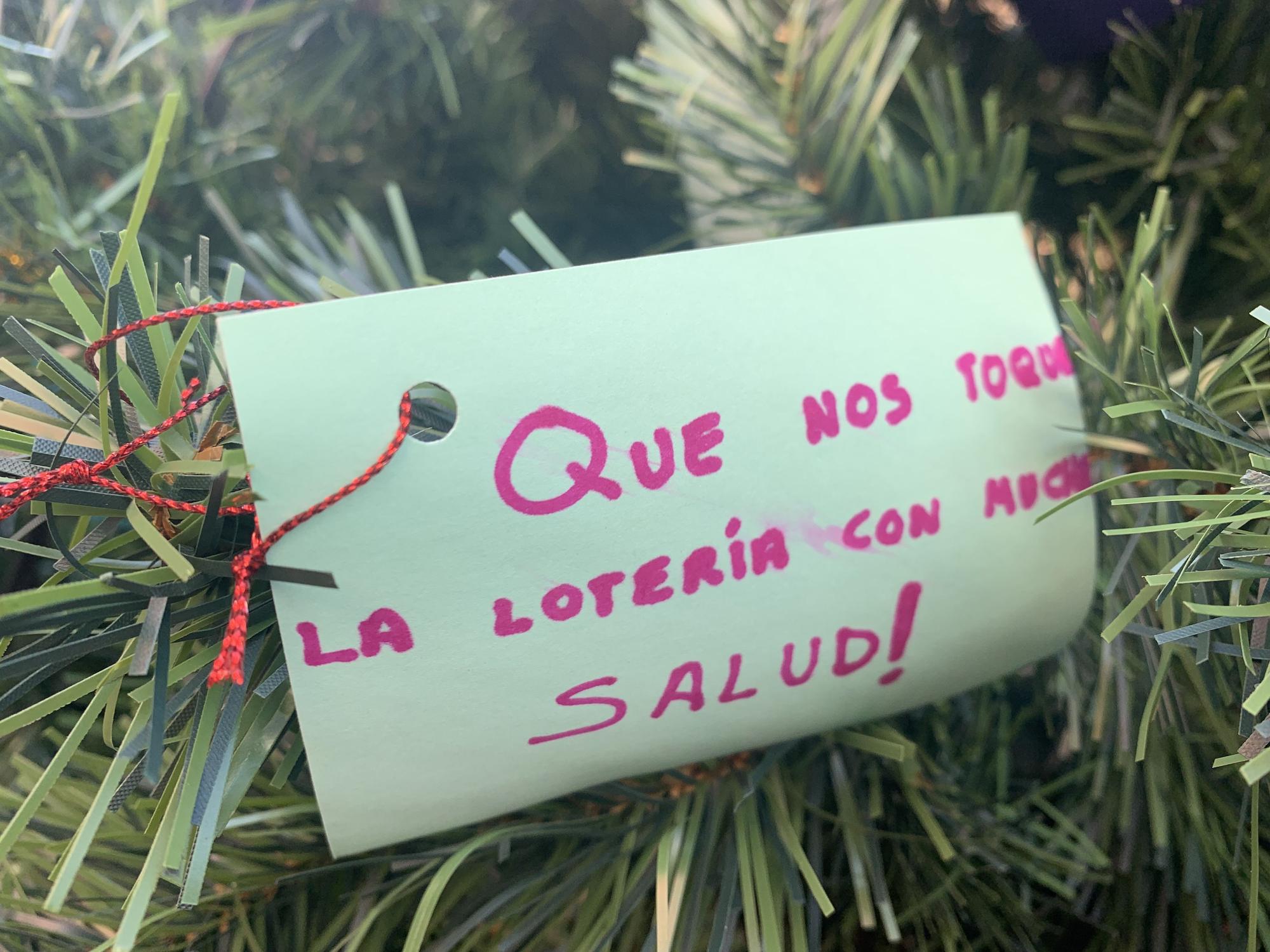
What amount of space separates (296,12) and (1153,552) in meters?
0.36

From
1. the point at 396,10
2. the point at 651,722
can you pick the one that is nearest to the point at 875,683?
the point at 651,722

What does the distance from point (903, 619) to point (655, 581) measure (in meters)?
0.08

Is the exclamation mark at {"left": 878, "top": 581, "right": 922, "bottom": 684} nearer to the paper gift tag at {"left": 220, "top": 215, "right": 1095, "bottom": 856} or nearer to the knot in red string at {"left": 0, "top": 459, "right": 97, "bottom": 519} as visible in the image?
the paper gift tag at {"left": 220, "top": 215, "right": 1095, "bottom": 856}

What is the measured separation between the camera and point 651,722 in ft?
0.71

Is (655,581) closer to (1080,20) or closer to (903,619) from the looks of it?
(903,619)

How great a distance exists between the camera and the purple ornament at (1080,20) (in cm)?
29

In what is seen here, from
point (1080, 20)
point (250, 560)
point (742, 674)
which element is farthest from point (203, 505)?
point (1080, 20)

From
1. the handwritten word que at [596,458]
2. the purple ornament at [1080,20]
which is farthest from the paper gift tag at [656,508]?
the purple ornament at [1080,20]

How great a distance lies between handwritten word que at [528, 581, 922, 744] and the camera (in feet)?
0.69

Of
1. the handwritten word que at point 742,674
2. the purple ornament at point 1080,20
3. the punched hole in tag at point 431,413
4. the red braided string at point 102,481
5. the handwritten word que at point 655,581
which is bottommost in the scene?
the handwritten word que at point 742,674

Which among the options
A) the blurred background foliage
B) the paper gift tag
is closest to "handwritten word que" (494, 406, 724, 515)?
the paper gift tag

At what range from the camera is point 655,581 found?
0.68 feet

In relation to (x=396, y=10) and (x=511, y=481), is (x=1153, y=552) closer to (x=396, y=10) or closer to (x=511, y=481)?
(x=511, y=481)

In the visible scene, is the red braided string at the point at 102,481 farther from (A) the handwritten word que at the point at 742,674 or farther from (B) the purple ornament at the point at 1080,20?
(B) the purple ornament at the point at 1080,20
